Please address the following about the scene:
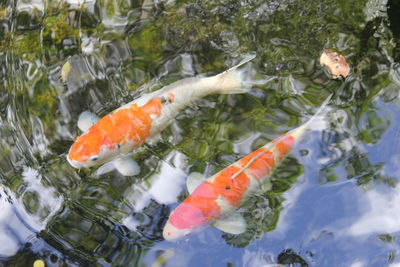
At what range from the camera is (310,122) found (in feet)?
12.4

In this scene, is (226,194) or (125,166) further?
(125,166)

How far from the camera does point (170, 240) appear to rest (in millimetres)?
3355

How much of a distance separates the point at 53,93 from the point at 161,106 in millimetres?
1011

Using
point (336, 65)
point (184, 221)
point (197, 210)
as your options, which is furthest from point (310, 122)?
point (184, 221)

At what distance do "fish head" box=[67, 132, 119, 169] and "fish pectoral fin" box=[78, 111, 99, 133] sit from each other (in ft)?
0.90

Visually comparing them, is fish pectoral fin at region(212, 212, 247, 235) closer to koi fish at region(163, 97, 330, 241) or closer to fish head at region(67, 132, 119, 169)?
koi fish at region(163, 97, 330, 241)

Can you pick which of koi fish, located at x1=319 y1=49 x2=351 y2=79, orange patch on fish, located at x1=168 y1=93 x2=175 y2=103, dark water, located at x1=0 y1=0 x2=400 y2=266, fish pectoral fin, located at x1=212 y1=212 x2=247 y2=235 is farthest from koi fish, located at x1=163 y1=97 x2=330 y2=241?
koi fish, located at x1=319 y1=49 x2=351 y2=79

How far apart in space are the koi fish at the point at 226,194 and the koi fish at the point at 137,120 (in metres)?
0.58

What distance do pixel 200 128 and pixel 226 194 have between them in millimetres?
748

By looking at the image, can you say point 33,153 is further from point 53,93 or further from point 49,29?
point 49,29

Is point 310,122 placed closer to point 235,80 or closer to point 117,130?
point 235,80

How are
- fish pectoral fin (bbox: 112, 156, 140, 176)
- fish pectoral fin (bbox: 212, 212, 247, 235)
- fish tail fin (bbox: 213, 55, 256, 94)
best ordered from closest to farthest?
1. fish pectoral fin (bbox: 212, 212, 247, 235)
2. fish pectoral fin (bbox: 112, 156, 140, 176)
3. fish tail fin (bbox: 213, 55, 256, 94)

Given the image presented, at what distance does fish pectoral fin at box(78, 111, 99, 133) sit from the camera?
3.71 metres

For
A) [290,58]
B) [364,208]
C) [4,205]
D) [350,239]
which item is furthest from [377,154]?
[4,205]
